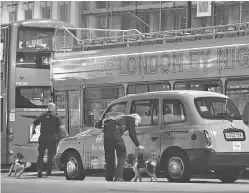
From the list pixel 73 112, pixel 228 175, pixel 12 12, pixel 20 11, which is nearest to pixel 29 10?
pixel 20 11

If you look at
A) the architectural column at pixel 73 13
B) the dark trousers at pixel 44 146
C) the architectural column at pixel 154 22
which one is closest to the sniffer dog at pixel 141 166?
the dark trousers at pixel 44 146

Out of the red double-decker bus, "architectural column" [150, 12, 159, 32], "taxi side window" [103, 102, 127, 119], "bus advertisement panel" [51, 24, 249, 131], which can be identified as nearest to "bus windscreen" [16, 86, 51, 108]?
the red double-decker bus

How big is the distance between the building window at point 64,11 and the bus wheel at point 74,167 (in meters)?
28.1

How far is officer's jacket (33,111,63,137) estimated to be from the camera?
2066cm

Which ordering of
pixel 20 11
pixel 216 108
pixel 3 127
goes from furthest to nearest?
1. pixel 20 11
2. pixel 3 127
3. pixel 216 108

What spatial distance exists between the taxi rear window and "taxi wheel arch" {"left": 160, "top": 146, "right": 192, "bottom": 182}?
→ 30.8 inches

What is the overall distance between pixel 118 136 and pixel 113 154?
405 millimetres

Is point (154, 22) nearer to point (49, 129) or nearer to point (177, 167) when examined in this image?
point (49, 129)

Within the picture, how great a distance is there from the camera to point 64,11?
4688 cm

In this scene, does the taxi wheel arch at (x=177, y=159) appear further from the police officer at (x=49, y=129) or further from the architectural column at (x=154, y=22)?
the architectural column at (x=154, y=22)

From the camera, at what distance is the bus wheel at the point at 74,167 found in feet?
60.3

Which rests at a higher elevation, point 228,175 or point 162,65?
point 162,65

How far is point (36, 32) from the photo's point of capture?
91.7 ft

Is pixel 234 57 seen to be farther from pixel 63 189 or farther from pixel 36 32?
pixel 36 32
